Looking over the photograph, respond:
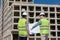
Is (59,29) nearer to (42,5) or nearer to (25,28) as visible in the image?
(42,5)

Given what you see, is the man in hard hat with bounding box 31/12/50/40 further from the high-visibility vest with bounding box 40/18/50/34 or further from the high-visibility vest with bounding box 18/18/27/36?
the high-visibility vest with bounding box 18/18/27/36

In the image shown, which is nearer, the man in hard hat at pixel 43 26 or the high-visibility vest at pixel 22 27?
the high-visibility vest at pixel 22 27

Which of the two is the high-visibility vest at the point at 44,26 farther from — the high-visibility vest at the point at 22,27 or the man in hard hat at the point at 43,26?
the high-visibility vest at the point at 22,27

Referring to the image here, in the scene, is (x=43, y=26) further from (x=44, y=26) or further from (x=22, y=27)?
(x=22, y=27)

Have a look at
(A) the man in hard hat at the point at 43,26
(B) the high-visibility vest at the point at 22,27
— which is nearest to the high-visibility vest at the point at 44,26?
(A) the man in hard hat at the point at 43,26

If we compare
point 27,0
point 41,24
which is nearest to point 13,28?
point 27,0

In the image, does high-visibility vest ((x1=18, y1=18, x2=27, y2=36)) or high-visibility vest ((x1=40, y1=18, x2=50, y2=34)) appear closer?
high-visibility vest ((x1=18, y1=18, x2=27, y2=36))

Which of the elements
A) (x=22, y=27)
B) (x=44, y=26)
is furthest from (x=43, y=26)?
(x=22, y=27)

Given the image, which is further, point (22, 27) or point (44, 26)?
point (44, 26)

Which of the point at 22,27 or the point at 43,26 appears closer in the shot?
the point at 22,27

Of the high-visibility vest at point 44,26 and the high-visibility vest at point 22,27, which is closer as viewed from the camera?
the high-visibility vest at point 22,27

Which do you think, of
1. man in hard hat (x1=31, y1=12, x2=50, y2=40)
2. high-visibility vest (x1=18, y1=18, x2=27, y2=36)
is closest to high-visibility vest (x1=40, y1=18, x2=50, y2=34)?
man in hard hat (x1=31, y1=12, x2=50, y2=40)

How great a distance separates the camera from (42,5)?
172 ft

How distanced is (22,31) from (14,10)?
42.8 metres
